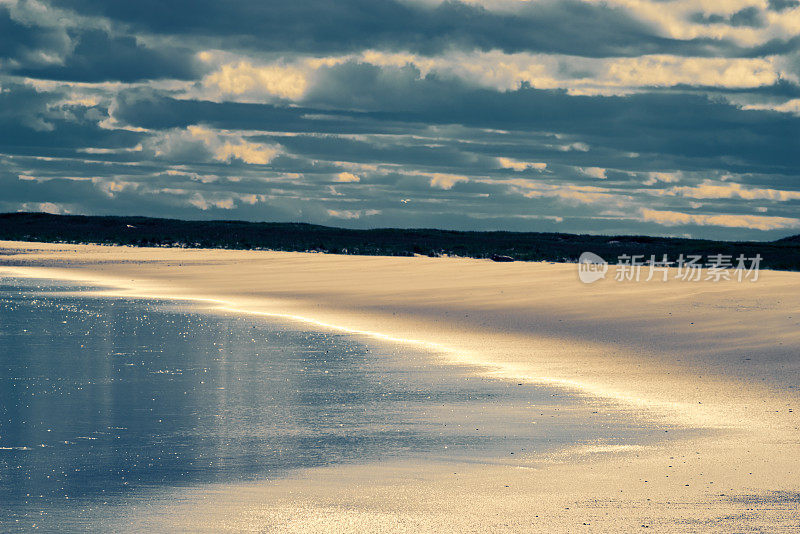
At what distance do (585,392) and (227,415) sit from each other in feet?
13.6

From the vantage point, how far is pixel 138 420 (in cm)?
1013

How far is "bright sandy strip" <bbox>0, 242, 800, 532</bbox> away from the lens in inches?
279

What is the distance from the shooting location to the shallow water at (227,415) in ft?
26.5

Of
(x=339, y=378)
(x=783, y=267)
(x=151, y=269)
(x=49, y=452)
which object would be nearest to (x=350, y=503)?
(x=49, y=452)

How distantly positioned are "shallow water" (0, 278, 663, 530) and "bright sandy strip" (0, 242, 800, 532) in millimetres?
534

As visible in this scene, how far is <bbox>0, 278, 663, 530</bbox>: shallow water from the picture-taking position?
317 inches

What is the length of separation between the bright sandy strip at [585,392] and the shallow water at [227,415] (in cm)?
53

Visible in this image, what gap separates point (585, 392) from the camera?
12141 mm

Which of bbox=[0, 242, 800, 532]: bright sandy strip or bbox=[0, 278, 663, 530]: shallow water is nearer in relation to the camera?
bbox=[0, 242, 800, 532]: bright sandy strip

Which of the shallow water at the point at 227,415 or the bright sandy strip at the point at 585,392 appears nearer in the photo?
the bright sandy strip at the point at 585,392

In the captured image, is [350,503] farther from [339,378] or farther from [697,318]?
[697,318]

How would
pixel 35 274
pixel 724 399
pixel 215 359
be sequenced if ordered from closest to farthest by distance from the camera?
pixel 724 399, pixel 215 359, pixel 35 274

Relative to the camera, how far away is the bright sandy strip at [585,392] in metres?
7.09

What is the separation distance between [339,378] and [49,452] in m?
4.85
